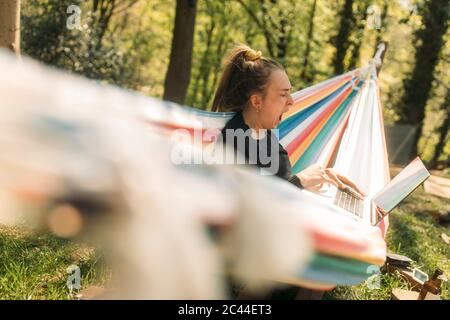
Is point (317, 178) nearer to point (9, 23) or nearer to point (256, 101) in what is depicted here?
point (256, 101)

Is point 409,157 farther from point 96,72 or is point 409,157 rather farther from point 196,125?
point 196,125

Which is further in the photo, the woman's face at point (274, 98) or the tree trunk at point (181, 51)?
the tree trunk at point (181, 51)

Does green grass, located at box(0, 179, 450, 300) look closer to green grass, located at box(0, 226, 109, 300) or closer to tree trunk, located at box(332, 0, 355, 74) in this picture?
green grass, located at box(0, 226, 109, 300)

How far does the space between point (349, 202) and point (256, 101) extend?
58cm

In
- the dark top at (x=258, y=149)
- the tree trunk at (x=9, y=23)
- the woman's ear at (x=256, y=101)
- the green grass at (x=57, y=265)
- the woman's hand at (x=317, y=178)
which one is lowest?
the green grass at (x=57, y=265)

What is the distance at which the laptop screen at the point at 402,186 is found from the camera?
1.93 metres

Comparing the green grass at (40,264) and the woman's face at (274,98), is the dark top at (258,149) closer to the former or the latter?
the woman's face at (274,98)

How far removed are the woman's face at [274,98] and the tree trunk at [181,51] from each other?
3.18m

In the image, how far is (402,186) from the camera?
1972 millimetres

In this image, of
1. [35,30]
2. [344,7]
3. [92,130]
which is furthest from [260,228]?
[344,7]

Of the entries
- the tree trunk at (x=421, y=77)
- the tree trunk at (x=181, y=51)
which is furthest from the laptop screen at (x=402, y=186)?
the tree trunk at (x=421, y=77)

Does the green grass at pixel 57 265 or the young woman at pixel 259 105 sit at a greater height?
the young woman at pixel 259 105

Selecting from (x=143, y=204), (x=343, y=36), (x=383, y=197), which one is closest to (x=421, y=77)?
(x=343, y=36)

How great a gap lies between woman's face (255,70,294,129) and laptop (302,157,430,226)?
1.10 ft
